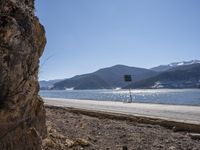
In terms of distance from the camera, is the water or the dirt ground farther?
the water

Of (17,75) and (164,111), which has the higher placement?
(17,75)

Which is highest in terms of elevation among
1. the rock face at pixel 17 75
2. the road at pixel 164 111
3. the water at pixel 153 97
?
the rock face at pixel 17 75

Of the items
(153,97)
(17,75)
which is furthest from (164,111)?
(153,97)

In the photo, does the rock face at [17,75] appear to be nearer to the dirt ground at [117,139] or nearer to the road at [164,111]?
the dirt ground at [117,139]

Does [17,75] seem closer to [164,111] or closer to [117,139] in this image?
[117,139]

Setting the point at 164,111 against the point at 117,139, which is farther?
the point at 164,111

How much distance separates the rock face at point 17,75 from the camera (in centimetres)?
419

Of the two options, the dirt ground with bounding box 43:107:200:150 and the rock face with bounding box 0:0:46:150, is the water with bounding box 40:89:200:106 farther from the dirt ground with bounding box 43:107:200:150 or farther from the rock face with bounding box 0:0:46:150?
the rock face with bounding box 0:0:46:150

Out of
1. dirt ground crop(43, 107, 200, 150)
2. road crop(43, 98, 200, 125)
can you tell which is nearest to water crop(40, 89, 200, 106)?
road crop(43, 98, 200, 125)

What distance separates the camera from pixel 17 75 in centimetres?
446

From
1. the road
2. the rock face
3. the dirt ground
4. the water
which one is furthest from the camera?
the water

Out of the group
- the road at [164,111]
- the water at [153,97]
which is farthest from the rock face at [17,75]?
the water at [153,97]

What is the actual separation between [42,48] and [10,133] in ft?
7.07

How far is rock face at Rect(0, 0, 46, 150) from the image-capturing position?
4.19m
